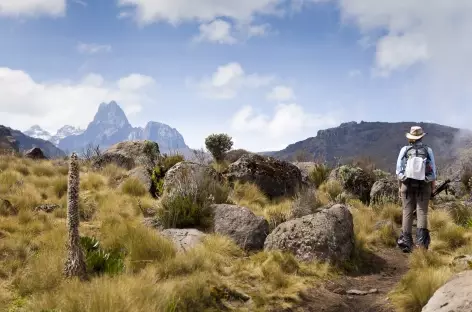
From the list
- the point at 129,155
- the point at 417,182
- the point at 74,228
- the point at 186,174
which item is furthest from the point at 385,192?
the point at 74,228

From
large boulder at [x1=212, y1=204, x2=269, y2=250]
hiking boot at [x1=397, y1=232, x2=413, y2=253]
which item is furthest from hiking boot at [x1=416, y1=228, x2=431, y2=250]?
large boulder at [x1=212, y1=204, x2=269, y2=250]

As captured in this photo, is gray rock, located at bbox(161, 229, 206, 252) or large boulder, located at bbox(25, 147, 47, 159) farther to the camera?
large boulder, located at bbox(25, 147, 47, 159)

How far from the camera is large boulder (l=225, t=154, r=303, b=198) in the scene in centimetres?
1369

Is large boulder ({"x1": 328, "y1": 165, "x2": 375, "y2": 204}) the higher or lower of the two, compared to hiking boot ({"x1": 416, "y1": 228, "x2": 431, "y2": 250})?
higher

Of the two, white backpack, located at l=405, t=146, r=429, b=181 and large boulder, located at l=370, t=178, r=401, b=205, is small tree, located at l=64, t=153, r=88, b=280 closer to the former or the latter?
white backpack, located at l=405, t=146, r=429, b=181

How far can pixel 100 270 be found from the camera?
6.15 metres

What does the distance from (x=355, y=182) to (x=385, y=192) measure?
5.80ft

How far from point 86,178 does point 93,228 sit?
17.2 ft

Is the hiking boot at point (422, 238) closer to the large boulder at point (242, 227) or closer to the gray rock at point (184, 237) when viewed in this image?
the large boulder at point (242, 227)

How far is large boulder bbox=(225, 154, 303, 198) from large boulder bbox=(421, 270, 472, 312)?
885 centimetres

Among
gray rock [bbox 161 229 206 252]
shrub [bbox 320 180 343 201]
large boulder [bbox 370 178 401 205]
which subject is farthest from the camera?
shrub [bbox 320 180 343 201]

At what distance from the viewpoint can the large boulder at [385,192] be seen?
14453mm

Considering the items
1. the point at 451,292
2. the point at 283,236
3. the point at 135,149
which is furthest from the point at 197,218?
the point at 135,149

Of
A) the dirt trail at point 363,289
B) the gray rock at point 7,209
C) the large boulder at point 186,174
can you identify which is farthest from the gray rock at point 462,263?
the gray rock at point 7,209
